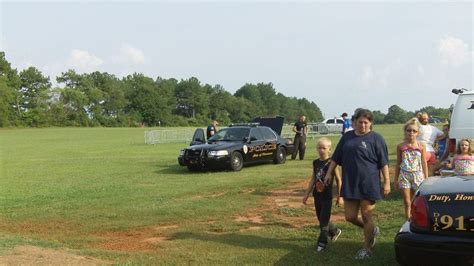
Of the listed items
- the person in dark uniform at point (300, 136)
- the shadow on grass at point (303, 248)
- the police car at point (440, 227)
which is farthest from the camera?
the person in dark uniform at point (300, 136)

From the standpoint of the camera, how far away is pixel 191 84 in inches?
5645

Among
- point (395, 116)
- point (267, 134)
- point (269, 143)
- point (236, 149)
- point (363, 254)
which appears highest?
point (395, 116)

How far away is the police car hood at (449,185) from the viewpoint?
4391 mm

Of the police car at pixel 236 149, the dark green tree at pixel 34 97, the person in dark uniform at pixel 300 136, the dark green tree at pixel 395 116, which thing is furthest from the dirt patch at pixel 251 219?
the dark green tree at pixel 395 116

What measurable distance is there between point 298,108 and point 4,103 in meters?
108

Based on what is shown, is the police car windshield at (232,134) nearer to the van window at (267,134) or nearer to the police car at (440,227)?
the van window at (267,134)

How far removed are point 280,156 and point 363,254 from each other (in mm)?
11789

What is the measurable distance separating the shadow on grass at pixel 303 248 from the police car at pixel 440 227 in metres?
1.20

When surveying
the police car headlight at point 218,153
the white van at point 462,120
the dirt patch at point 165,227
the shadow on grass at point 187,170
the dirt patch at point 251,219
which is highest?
the white van at point 462,120

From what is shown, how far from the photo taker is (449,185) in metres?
4.55

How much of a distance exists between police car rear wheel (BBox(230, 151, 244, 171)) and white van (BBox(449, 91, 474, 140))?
741 cm

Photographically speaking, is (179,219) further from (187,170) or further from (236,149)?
(187,170)

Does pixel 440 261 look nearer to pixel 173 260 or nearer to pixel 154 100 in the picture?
pixel 173 260

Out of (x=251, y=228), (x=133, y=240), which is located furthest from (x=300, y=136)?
(x=133, y=240)
